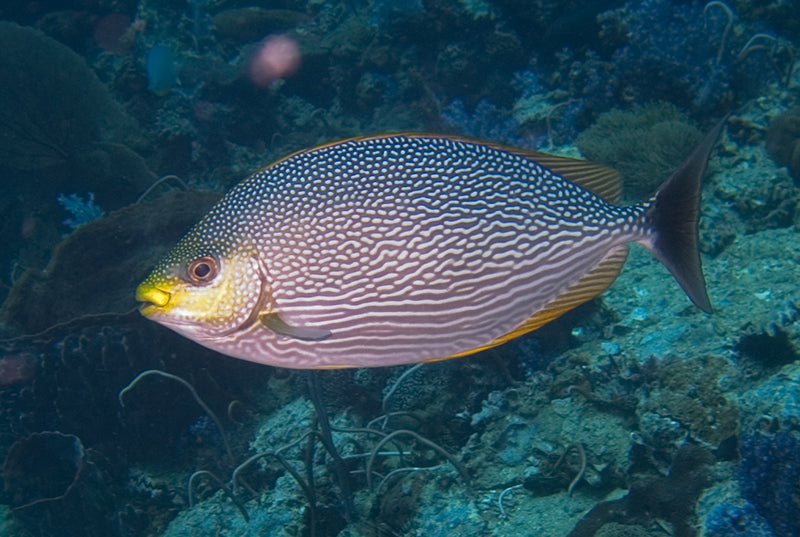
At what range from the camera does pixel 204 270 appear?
187cm

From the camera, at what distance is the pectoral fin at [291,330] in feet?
5.81

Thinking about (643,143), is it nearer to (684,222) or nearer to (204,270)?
(684,222)

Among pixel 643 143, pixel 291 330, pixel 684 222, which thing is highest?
pixel 684 222

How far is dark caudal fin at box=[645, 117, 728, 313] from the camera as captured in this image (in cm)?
189

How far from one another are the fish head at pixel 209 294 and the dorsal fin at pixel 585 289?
1102 millimetres

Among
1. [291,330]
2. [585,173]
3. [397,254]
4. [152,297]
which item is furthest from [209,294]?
[585,173]

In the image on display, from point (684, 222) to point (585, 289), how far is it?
1.55 ft

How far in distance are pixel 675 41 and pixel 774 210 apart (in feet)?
10.5

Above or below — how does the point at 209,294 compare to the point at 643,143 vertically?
above

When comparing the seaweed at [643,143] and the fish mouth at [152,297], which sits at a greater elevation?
the fish mouth at [152,297]

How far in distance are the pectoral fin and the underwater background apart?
1315 millimetres

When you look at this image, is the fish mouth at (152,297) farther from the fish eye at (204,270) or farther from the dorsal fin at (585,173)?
the dorsal fin at (585,173)

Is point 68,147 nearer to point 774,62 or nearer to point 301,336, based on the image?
point 301,336

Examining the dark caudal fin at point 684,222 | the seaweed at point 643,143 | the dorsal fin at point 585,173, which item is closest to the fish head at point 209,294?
the dorsal fin at point 585,173
